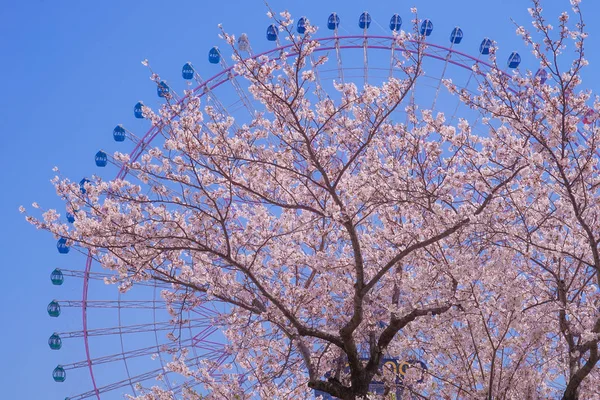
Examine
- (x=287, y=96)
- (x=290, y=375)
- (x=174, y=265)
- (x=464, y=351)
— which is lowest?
(x=464, y=351)

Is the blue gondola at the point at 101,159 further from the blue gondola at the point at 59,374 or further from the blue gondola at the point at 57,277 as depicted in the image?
the blue gondola at the point at 59,374

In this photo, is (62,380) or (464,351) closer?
(464,351)

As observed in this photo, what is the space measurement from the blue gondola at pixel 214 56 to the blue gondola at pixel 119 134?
2.62m

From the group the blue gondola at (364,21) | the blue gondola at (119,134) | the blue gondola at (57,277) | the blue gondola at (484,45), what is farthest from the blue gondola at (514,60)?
the blue gondola at (57,277)

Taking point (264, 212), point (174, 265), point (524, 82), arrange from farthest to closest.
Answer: point (264, 212) < point (174, 265) < point (524, 82)

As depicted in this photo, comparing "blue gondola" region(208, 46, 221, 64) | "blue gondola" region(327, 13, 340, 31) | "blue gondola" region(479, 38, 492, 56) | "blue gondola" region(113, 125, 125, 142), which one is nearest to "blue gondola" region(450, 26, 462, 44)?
"blue gondola" region(479, 38, 492, 56)

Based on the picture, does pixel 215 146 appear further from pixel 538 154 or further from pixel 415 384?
pixel 415 384

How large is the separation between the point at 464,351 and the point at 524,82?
2.99 metres

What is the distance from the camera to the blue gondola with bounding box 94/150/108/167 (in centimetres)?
1696

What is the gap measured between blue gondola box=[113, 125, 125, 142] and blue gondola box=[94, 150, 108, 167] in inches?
24.7

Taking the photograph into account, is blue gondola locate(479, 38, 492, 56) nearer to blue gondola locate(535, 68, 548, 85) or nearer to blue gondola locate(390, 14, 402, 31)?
blue gondola locate(390, 14, 402, 31)

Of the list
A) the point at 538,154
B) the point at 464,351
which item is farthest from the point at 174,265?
the point at 538,154

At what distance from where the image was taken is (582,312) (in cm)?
753

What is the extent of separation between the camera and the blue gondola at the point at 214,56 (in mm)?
16828
